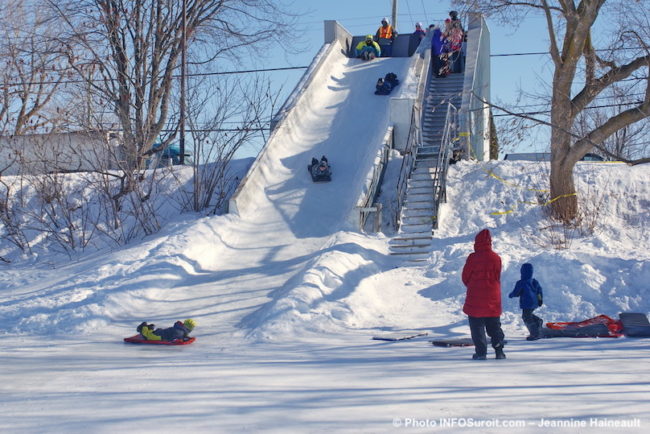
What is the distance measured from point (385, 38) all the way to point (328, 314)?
18.6m

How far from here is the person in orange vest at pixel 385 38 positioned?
26969mm

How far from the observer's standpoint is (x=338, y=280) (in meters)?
11.5

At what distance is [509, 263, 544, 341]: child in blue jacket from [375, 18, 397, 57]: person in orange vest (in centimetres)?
1903

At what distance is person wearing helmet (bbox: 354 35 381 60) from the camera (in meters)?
25.0

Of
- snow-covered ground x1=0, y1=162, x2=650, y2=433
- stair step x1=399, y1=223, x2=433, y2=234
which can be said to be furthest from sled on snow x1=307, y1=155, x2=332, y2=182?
stair step x1=399, y1=223, x2=433, y2=234

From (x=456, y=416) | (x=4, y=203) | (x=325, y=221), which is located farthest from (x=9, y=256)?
(x=456, y=416)

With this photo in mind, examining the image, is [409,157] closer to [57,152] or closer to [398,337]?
[398,337]

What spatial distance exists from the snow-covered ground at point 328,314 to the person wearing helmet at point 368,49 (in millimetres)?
4669

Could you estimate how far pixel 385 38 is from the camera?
26969 mm

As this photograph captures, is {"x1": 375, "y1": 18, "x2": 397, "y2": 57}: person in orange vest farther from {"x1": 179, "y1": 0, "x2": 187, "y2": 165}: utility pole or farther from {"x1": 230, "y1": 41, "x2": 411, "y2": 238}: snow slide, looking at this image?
{"x1": 179, "y1": 0, "x2": 187, "y2": 165}: utility pole

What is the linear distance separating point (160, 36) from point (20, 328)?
12693 mm

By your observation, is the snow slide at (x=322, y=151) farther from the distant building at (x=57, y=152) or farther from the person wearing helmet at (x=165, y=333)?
the person wearing helmet at (x=165, y=333)

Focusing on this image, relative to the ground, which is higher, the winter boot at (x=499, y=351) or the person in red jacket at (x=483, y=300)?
the person in red jacket at (x=483, y=300)

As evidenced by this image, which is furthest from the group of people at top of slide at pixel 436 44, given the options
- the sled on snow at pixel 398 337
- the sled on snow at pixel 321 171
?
the sled on snow at pixel 398 337
